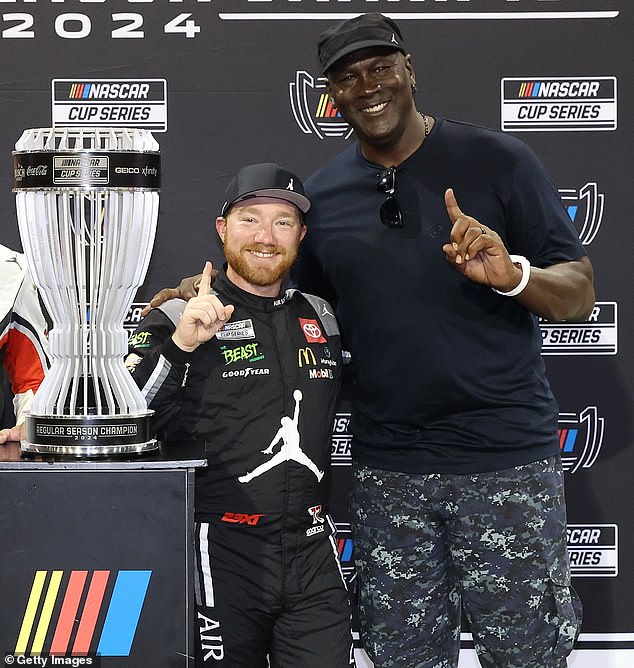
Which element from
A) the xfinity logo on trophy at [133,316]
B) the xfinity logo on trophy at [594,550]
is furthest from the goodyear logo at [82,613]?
the xfinity logo on trophy at [594,550]

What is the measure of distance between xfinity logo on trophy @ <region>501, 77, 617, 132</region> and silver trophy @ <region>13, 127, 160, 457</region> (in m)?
1.34

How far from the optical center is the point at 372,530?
1.88m

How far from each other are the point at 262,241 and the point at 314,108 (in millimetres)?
707

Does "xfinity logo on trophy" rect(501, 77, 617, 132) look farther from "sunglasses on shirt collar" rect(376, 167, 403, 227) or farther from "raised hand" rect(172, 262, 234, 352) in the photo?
"raised hand" rect(172, 262, 234, 352)

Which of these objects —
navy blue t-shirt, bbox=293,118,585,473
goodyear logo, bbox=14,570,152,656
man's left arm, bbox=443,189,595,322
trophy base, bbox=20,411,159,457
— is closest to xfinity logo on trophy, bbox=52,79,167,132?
navy blue t-shirt, bbox=293,118,585,473

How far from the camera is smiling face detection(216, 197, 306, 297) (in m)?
1.79

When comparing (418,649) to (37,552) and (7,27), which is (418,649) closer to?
(37,552)

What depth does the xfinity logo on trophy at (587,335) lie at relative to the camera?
240 cm

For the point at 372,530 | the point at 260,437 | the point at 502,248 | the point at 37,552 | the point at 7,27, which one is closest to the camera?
the point at 37,552

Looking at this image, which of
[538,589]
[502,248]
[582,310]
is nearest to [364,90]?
[502,248]

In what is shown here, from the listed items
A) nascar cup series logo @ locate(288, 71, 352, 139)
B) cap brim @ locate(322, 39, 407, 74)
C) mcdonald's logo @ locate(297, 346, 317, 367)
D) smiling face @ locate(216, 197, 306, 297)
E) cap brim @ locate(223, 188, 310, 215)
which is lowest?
mcdonald's logo @ locate(297, 346, 317, 367)

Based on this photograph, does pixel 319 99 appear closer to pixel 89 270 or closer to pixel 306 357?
pixel 306 357

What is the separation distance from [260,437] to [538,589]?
0.64 metres

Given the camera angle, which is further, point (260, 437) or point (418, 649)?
point (418, 649)
